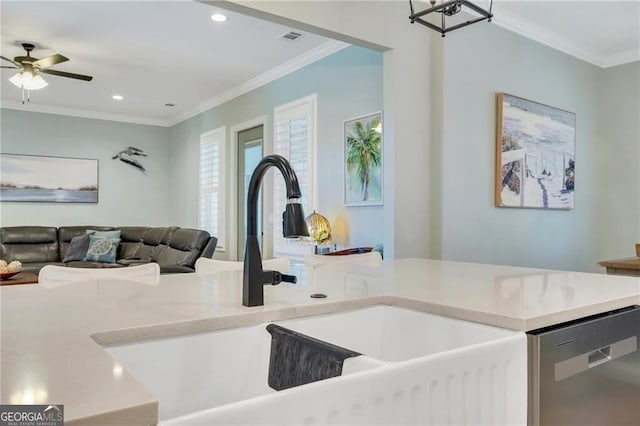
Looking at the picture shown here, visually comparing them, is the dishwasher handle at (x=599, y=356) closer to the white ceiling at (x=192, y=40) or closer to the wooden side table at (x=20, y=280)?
the white ceiling at (x=192, y=40)

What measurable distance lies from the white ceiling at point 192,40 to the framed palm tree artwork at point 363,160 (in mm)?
805

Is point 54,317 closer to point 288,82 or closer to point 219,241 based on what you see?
point 288,82

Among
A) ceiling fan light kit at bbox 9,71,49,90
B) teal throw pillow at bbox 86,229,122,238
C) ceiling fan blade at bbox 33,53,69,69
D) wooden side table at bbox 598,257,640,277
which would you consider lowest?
wooden side table at bbox 598,257,640,277

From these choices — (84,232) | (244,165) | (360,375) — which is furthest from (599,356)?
(84,232)

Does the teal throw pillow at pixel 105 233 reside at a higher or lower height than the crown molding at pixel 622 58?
lower

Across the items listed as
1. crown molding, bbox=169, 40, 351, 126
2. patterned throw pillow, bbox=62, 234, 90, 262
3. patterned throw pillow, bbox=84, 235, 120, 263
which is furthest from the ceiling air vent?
patterned throw pillow, bbox=62, 234, 90, 262

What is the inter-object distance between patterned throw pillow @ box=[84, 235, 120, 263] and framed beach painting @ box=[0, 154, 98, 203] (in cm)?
118

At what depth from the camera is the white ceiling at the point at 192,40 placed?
11.6 ft

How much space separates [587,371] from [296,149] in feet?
12.4

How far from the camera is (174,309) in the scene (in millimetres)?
1029

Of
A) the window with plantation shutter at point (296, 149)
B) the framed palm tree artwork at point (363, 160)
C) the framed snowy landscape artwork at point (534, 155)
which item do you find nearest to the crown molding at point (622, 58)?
the framed snowy landscape artwork at point (534, 155)

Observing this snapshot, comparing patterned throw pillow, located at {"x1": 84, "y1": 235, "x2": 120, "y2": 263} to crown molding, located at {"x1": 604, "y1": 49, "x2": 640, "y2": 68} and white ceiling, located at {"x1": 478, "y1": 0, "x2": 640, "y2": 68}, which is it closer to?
white ceiling, located at {"x1": 478, "y1": 0, "x2": 640, "y2": 68}

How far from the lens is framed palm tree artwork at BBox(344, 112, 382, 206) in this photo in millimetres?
3732

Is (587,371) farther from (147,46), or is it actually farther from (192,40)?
(147,46)
